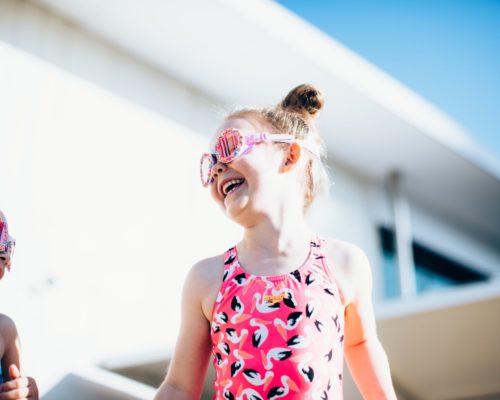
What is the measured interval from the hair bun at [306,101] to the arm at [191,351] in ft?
2.35

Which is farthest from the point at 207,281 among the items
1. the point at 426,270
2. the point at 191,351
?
the point at 426,270

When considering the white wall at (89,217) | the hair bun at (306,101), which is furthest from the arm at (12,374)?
the white wall at (89,217)

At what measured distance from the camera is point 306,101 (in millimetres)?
2543

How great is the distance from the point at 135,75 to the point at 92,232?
1.55 metres

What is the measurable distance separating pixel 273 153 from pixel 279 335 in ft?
2.12

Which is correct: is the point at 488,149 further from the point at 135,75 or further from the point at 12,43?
the point at 12,43

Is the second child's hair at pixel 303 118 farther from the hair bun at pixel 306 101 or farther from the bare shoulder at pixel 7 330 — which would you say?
the bare shoulder at pixel 7 330

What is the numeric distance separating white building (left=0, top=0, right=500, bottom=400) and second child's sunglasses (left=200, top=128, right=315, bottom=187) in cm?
169

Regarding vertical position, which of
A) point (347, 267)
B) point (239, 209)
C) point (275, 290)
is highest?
point (239, 209)

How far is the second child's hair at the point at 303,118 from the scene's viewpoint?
249 centimetres

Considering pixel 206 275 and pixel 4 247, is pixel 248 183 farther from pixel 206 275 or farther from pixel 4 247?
pixel 4 247

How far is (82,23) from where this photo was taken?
5523mm

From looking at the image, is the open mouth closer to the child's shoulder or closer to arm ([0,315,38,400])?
the child's shoulder

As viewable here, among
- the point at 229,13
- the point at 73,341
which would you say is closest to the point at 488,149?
the point at 229,13
